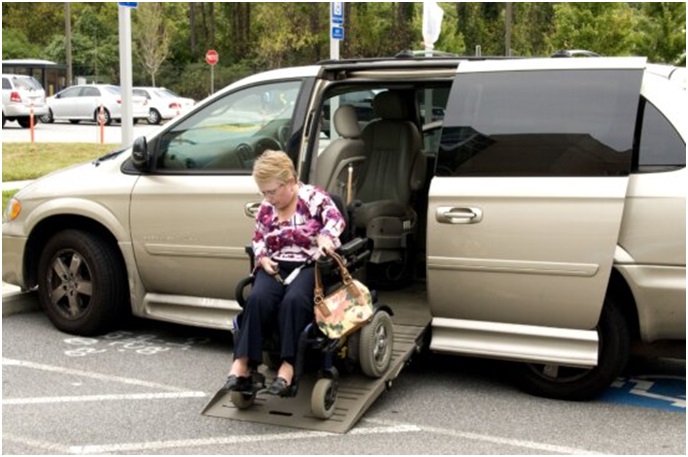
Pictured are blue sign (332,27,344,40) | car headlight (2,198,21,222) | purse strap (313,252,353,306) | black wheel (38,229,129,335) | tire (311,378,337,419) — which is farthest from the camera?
blue sign (332,27,344,40)

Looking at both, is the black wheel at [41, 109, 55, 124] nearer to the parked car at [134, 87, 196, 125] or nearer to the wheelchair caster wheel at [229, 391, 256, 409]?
the parked car at [134, 87, 196, 125]

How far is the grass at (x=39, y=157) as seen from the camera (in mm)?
14203

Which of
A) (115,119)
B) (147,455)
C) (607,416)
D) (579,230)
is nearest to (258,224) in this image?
(147,455)

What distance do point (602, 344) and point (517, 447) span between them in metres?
0.91

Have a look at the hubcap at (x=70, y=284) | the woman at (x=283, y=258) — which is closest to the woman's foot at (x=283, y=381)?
the woman at (x=283, y=258)

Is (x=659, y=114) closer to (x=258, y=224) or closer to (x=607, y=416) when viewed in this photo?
(x=607, y=416)

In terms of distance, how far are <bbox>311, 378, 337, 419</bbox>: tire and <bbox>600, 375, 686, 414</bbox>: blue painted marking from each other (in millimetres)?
1675

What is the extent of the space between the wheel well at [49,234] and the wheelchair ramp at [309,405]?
1.85 meters

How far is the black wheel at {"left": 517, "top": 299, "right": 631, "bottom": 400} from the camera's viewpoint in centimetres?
498

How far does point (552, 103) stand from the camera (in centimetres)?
506

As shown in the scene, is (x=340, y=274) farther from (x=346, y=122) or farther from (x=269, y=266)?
(x=346, y=122)

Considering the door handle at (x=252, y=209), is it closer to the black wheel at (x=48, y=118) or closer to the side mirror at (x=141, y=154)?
the side mirror at (x=141, y=154)

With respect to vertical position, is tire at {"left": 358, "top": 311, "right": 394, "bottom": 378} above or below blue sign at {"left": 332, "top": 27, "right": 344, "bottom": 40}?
below

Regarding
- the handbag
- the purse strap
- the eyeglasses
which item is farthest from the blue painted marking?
the eyeglasses
